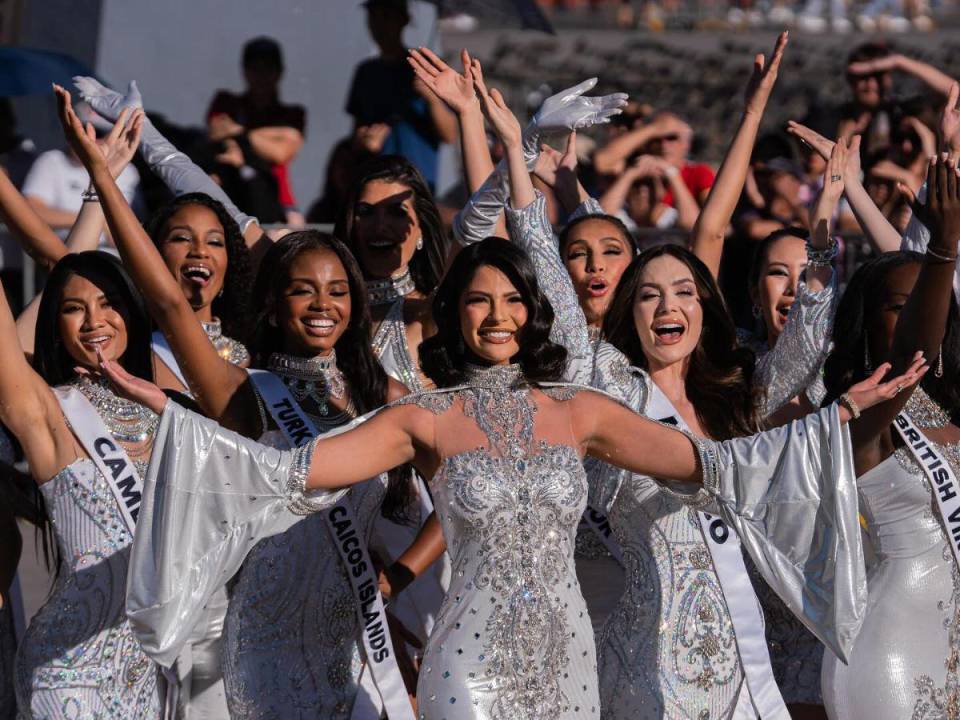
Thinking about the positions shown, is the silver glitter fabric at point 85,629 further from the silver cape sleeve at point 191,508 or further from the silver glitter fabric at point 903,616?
the silver glitter fabric at point 903,616

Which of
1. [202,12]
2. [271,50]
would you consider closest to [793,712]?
[271,50]

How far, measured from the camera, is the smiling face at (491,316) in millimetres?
4238

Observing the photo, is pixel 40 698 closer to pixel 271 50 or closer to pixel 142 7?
pixel 271 50

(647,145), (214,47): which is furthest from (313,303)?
(214,47)

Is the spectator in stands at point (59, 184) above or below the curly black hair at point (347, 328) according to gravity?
above

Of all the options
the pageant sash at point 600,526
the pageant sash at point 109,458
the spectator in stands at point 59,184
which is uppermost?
the spectator in stands at point 59,184

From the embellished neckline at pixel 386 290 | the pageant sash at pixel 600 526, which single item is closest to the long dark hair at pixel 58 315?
the embellished neckline at pixel 386 290

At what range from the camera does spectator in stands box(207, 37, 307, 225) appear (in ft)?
25.4

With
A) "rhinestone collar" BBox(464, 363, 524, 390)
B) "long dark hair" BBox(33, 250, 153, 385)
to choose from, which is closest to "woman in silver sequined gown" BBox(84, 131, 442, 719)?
"long dark hair" BBox(33, 250, 153, 385)

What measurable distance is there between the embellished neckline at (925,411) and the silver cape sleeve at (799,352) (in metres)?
0.28

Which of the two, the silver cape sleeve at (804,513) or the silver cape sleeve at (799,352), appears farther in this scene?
the silver cape sleeve at (799,352)

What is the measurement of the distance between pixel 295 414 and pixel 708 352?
1147mm

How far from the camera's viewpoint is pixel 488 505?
13.2ft

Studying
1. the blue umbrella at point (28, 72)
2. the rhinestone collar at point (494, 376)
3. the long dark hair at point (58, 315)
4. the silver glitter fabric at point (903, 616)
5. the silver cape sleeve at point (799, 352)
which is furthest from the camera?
the blue umbrella at point (28, 72)
